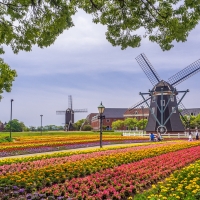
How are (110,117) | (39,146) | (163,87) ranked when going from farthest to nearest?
(110,117), (163,87), (39,146)

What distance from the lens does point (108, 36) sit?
923cm

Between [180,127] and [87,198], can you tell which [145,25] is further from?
[180,127]

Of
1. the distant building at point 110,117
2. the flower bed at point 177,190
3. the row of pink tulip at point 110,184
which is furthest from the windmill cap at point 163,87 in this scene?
the distant building at point 110,117

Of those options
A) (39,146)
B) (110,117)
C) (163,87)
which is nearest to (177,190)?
(39,146)

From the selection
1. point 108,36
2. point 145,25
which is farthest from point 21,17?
point 145,25

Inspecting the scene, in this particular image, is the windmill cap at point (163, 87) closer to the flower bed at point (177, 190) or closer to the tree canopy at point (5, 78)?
the tree canopy at point (5, 78)

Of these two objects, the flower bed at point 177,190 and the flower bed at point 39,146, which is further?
the flower bed at point 39,146

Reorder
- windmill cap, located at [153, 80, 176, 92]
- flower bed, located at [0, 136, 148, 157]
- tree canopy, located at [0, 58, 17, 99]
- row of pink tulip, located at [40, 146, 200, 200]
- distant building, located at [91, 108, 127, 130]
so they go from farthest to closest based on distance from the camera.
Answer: distant building, located at [91, 108, 127, 130]
windmill cap, located at [153, 80, 176, 92]
flower bed, located at [0, 136, 148, 157]
tree canopy, located at [0, 58, 17, 99]
row of pink tulip, located at [40, 146, 200, 200]

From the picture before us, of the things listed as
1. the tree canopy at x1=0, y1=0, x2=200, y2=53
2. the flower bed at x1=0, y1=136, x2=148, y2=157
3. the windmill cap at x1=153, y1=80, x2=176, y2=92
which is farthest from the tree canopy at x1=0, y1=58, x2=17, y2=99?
the windmill cap at x1=153, y1=80, x2=176, y2=92

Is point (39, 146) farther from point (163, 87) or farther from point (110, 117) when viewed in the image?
point (110, 117)

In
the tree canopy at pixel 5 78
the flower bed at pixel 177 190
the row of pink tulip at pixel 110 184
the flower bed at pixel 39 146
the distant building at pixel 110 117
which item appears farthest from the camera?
the distant building at pixel 110 117

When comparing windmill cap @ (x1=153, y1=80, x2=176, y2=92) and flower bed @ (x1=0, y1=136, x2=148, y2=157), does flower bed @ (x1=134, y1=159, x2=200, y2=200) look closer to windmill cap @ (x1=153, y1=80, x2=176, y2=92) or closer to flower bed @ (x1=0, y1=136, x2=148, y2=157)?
flower bed @ (x1=0, y1=136, x2=148, y2=157)

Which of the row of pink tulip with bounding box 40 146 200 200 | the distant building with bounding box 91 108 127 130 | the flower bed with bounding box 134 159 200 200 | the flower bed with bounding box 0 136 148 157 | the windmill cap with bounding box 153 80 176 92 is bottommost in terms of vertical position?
the flower bed with bounding box 0 136 148 157

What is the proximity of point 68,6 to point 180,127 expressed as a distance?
41614 millimetres
